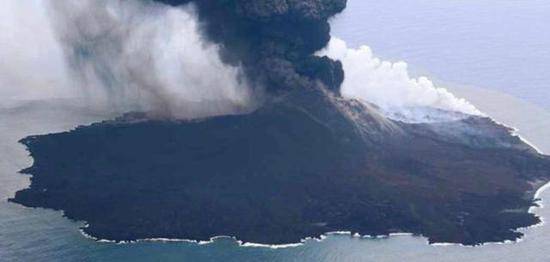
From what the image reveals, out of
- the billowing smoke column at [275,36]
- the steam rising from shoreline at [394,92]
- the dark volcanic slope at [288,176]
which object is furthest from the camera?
the steam rising from shoreline at [394,92]

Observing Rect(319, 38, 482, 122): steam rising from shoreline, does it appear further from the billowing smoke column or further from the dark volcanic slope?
the billowing smoke column

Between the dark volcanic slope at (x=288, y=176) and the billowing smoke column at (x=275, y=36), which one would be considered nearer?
the dark volcanic slope at (x=288, y=176)

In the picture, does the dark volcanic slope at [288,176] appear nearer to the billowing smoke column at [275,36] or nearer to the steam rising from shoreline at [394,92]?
the billowing smoke column at [275,36]

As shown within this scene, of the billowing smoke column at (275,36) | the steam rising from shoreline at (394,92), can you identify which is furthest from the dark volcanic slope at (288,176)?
the steam rising from shoreline at (394,92)

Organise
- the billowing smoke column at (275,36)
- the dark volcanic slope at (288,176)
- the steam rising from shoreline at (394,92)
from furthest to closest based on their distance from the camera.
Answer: the steam rising from shoreline at (394,92) < the billowing smoke column at (275,36) < the dark volcanic slope at (288,176)

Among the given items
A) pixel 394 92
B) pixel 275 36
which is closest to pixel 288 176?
pixel 275 36
